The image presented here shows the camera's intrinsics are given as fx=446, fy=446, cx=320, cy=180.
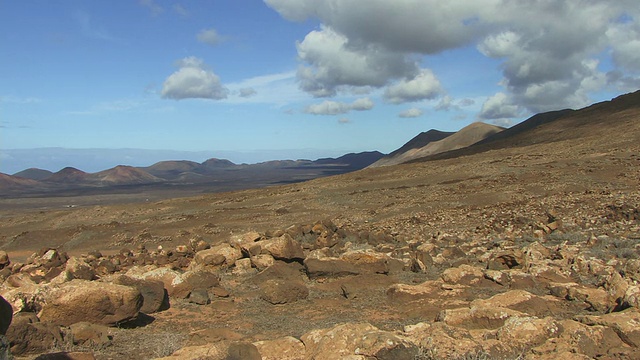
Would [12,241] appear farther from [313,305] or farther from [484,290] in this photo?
[484,290]

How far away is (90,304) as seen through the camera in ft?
29.1

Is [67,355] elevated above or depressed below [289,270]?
above

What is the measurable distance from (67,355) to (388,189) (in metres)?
36.3

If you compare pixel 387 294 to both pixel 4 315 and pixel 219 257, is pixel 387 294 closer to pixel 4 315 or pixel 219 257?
pixel 219 257

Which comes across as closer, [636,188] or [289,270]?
[289,270]

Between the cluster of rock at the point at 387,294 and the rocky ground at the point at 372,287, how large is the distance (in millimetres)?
33

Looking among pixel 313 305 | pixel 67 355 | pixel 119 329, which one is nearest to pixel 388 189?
pixel 313 305

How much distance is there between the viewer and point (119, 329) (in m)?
9.08

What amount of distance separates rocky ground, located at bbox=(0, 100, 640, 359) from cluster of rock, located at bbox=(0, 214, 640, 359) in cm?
3

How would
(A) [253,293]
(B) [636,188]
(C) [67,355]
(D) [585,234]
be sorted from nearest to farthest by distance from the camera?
(C) [67,355], (A) [253,293], (D) [585,234], (B) [636,188]

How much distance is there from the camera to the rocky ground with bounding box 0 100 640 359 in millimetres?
6766

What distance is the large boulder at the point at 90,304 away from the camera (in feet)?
28.6

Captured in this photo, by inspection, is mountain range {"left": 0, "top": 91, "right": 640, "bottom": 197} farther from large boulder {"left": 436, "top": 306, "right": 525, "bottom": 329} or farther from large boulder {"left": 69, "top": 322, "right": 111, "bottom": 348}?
large boulder {"left": 69, "top": 322, "right": 111, "bottom": 348}

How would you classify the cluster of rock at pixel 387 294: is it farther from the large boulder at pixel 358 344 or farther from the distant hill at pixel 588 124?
the distant hill at pixel 588 124
